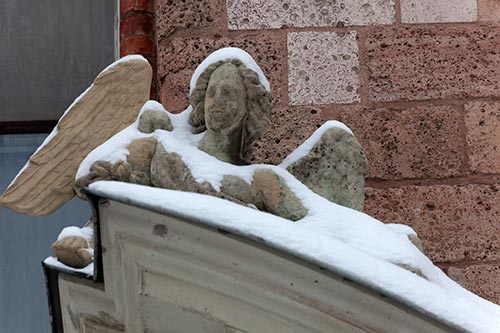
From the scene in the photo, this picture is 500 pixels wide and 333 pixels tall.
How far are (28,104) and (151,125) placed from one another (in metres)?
1.75

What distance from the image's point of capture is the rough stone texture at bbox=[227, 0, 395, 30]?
3.79 metres

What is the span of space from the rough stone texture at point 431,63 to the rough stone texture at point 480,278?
49cm

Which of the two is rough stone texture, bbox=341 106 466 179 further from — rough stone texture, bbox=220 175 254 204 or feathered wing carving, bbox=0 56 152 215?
rough stone texture, bbox=220 175 254 204

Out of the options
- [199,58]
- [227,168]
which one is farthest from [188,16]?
[227,168]

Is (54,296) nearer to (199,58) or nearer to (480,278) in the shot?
(199,58)

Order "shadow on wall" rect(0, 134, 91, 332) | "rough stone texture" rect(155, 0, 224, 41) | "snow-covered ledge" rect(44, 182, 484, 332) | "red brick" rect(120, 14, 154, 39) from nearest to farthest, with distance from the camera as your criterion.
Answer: "snow-covered ledge" rect(44, 182, 484, 332)
"rough stone texture" rect(155, 0, 224, 41)
"red brick" rect(120, 14, 154, 39)
"shadow on wall" rect(0, 134, 91, 332)

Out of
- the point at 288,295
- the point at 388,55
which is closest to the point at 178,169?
the point at 288,295

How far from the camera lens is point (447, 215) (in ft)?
11.9

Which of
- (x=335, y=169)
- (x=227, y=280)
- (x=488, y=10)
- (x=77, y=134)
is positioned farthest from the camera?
(x=488, y=10)

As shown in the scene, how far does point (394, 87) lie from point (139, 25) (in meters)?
0.77

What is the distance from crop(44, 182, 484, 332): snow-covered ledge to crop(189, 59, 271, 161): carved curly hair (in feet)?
1.04

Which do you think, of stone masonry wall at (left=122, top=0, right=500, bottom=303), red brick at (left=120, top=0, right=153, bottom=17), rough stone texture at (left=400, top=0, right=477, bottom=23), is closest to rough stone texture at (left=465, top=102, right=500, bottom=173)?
stone masonry wall at (left=122, top=0, right=500, bottom=303)

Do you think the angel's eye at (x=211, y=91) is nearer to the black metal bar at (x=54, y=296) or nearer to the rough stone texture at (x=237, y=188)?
the rough stone texture at (x=237, y=188)

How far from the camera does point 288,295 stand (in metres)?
2.56
